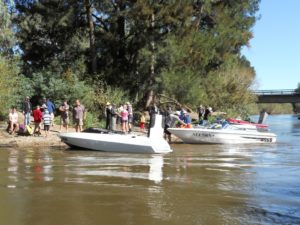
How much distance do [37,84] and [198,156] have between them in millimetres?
15225

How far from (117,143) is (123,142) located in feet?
0.80

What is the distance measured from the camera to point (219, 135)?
27516mm

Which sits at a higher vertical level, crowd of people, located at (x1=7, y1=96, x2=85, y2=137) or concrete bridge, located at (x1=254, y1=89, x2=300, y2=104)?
concrete bridge, located at (x1=254, y1=89, x2=300, y2=104)

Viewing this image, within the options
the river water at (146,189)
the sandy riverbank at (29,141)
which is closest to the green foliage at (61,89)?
the sandy riverbank at (29,141)

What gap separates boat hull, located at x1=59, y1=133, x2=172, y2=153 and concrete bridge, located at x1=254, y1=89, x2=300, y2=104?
59.6 meters

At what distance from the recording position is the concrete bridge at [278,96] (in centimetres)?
7900

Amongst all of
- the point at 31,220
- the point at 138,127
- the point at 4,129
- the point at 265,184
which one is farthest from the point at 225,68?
the point at 31,220

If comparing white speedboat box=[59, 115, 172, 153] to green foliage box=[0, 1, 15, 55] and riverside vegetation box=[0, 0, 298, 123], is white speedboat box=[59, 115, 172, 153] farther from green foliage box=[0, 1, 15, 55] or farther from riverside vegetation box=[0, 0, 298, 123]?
green foliage box=[0, 1, 15, 55]

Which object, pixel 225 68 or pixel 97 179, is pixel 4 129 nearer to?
pixel 97 179

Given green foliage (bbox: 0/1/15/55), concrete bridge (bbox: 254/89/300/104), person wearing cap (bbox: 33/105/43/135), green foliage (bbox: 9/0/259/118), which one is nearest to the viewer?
person wearing cap (bbox: 33/105/43/135)

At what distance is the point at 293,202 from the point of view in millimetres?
11102

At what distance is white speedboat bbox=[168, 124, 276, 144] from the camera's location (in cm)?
Result: 2733

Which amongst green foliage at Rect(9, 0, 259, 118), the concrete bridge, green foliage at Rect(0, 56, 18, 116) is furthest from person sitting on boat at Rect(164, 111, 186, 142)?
the concrete bridge

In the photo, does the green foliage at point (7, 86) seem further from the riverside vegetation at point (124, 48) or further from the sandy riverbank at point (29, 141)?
the sandy riverbank at point (29, 141)
